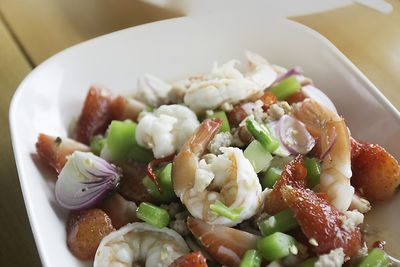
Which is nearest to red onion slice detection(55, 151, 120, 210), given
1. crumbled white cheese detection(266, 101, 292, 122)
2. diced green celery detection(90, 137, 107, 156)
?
diced green celery detection(90, 137, 107, 156)

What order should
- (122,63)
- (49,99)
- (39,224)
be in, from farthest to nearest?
(122,63)
(49,99)
(39,224)

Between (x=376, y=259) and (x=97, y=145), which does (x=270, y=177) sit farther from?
(x=97, y=145)

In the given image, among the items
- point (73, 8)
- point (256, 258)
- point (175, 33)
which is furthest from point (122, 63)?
point (256, 258)

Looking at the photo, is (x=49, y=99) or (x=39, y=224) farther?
(x=49, y=99)

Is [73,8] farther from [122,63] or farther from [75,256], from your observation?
[75,256]

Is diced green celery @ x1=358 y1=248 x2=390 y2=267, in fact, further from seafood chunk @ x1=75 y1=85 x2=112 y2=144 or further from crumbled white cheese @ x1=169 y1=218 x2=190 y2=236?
seafood chunk @ x1=75 y1=85 x2=112 y2=144

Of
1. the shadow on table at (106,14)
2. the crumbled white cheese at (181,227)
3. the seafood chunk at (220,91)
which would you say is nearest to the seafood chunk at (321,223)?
the crumbled white cheese at (181,227)

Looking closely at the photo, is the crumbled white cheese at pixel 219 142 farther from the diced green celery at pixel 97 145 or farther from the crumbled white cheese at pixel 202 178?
the diced green celery at pixel 97 145
